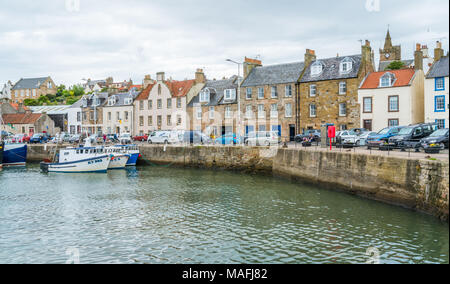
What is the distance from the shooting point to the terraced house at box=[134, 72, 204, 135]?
54.3 m

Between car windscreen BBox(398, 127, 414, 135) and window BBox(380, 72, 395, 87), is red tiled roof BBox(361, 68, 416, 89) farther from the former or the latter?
car windscreen BBox(398, 127, 414, 135)

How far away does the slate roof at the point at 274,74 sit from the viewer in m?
44.9

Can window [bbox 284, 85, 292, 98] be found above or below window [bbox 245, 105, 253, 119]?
above

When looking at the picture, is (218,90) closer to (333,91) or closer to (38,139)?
(333,91)

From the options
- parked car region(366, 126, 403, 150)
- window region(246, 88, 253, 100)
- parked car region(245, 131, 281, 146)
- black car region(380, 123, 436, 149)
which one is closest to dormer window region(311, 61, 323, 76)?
window region(246, 88, 253, 100)

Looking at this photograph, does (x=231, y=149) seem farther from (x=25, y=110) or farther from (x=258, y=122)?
(x=25, y=110)

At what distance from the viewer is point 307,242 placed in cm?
1416

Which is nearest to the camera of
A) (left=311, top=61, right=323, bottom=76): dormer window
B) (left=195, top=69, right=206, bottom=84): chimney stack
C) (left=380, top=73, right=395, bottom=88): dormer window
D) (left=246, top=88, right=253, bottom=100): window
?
(left=380, top=73, right=395, bottom=88): dormer window

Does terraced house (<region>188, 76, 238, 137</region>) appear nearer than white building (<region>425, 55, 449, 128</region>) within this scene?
No

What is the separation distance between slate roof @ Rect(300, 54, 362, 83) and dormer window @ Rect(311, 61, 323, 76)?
0.39 metres

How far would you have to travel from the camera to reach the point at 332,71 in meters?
42.1

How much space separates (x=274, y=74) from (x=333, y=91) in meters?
8.19
